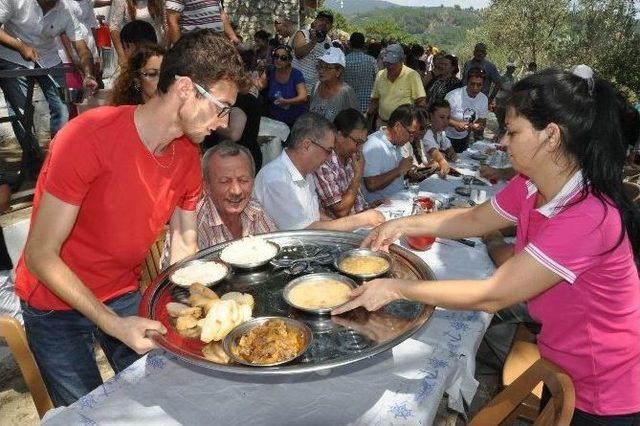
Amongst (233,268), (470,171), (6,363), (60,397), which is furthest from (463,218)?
(6,363)

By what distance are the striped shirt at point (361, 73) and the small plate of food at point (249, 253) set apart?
625 centimetres

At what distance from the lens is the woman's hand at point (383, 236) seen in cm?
260

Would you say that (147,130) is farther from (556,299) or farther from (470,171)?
(470,171)

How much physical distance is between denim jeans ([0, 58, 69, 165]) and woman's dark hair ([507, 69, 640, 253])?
559 centimetres

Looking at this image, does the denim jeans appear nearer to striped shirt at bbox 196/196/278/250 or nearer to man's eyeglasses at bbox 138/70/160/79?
man's eyeglasses at bbox 138/70/160/79

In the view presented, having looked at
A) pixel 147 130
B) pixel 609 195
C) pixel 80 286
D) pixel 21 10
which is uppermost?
pixel 21 10

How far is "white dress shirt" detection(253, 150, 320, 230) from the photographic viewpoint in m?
3.38

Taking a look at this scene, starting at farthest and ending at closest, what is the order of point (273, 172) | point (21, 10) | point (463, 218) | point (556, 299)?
point (21, 10) → point (273, 172) → point (463, 218) → point (556, 299)

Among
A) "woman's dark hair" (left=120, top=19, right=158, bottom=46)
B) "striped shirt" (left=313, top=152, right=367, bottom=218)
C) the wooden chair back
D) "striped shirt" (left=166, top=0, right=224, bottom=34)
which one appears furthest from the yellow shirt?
the wooden chair back

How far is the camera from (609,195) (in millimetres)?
1689

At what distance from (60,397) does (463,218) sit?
2332 millimetres

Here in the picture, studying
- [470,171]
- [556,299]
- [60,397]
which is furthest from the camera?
[470,171]

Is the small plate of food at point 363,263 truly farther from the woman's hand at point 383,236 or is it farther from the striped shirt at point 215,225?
the striped shirt at point 215,225

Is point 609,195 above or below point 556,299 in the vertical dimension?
above
